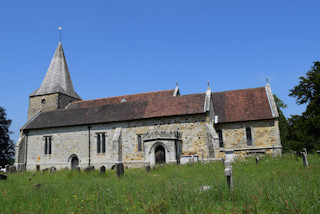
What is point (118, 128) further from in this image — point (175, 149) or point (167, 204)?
point (167, 204)

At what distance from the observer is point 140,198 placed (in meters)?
7.08

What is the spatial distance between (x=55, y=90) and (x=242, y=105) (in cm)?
2634

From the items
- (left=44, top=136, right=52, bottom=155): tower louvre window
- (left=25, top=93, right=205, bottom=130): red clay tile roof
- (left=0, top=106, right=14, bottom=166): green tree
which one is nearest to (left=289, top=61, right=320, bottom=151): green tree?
(left=25, top=93, right=205, bottom=130): red clay tile roof

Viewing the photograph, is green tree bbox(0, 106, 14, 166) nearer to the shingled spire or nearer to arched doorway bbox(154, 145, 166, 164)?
the shingled spire

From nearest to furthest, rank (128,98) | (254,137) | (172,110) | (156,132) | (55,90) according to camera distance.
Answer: (156,132)
(254,137)
(172,110)
(128,98)
(55,90)

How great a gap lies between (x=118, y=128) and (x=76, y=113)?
6.73 meters

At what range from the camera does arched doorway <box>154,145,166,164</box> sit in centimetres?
2295

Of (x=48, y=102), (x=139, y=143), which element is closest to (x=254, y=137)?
(x=139, y=143)

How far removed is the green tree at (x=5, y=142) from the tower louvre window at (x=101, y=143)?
20032 mm

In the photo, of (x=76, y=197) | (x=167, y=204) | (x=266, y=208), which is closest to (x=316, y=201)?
(x=266, y=208)

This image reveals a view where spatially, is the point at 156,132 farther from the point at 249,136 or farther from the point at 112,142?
the point at 249,136

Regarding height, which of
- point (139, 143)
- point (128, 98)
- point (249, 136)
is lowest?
point (139, 143)

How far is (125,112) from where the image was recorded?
1061 inches

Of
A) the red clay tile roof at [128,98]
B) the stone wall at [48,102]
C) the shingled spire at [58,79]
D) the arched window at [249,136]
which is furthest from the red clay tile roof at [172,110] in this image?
the shingled spire at [58,79]
